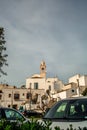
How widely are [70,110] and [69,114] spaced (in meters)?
0.17

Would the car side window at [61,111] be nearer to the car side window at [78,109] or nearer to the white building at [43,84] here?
the car side window at [78,109]

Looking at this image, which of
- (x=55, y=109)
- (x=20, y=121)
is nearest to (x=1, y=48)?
(x=55, y=109)

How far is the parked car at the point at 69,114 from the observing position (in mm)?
6285

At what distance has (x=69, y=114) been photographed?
264 inches

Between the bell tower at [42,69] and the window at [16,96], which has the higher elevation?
the bell tower at [42,69]

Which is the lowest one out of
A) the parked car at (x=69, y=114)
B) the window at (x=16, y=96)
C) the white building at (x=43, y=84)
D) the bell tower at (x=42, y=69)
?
the parked car at (x=69, y=114)

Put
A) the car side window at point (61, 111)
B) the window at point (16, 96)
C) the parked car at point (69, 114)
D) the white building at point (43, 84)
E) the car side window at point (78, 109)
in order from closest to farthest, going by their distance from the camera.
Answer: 1. the parked car at point (69, 114)
2. the car side window at point (78, 109)
3. the car side window at point (61, 111)
4. the window at point (16, 96)
5. the white building at point (43, 84)

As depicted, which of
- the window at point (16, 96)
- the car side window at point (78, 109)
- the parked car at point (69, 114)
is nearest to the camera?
the parked car at point (69, 114)

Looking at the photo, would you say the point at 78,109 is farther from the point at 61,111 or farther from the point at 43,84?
the point at 43,84

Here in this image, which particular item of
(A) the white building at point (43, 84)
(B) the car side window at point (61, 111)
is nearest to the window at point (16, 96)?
(A) the white building at point (43, 84)

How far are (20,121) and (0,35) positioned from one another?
86.8 ft

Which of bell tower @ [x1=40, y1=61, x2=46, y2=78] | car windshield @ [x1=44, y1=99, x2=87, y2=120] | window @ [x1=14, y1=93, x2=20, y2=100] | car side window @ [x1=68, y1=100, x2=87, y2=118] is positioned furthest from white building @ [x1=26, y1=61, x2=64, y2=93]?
car side window @ [x1=68, y1=100, x2=87, y2=118]

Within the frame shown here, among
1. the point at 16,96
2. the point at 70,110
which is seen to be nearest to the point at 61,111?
the point at 70,110

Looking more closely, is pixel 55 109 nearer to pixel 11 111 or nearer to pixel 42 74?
pixel 11 111
